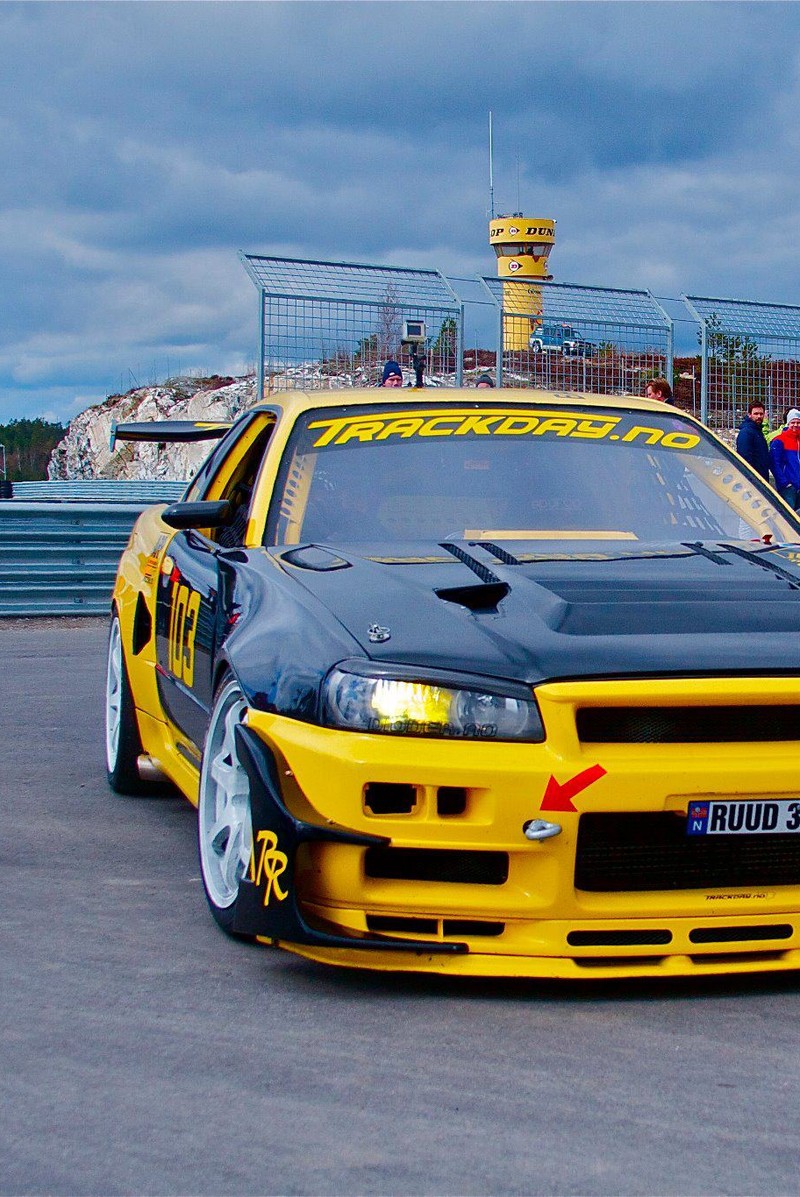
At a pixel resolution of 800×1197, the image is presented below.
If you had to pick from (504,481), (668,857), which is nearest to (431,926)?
(668,857)

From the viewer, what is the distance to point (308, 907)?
326 cm

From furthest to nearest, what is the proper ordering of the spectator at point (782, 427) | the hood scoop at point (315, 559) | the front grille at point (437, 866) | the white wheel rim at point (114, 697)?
the spectator at point (782, 427) → the white wheel rim at point (114, 697) → the hood scoop at point (315, 559) → the front grille at point (437, 866)

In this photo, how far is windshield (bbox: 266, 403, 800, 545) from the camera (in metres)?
4.57

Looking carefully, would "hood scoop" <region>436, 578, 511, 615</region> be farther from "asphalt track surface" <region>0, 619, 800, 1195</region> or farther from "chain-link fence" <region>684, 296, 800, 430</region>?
"chain-link fence" <region>684, 296, 800, 430</region>

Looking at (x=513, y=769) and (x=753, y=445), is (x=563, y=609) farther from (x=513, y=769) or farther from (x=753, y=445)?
(x=753, y=445)

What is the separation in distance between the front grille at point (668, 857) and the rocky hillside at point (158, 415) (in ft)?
128

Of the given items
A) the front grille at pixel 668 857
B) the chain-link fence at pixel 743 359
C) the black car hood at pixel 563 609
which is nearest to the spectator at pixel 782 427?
the chain-link fence at pixel 743 359

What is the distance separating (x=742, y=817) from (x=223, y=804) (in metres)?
1.27

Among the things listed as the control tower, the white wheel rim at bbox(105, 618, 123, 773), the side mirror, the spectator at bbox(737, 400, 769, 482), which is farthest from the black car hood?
the control tower

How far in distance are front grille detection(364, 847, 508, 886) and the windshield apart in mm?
1402

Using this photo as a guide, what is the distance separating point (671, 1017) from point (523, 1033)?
1.02ft

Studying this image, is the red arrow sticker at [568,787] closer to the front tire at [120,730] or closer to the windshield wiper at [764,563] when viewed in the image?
the windshield wiper at [764,563]

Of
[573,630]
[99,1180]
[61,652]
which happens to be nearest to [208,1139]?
[99,1180]

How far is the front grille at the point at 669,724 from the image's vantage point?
3170 millimetres
